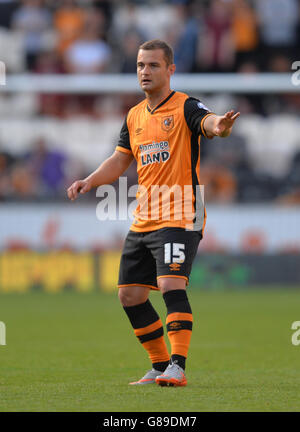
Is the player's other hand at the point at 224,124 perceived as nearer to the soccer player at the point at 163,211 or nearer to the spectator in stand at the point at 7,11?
the soccer player at the point at 163,211

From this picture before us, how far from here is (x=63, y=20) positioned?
18.8m

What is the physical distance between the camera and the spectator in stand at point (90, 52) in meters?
17.9

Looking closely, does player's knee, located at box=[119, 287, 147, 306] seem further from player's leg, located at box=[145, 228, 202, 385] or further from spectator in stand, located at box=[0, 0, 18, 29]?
spectator in stand, located at box=[0, 0, 18, 29]

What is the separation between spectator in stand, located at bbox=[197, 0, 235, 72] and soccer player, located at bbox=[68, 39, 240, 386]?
11583 mm

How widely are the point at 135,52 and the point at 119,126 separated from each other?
4.83 feet

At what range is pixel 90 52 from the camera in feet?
58.9

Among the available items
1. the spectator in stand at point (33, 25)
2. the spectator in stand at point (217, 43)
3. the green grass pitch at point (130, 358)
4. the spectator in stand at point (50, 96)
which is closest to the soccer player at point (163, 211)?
the green grass pitch at point (130, 358)

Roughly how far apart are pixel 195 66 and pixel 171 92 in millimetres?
11641

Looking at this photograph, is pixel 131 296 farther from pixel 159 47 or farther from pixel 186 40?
pixel 186 40

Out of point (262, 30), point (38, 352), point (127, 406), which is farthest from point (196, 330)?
point (262, 30)

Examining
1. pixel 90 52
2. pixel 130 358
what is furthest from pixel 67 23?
pixel 130 358

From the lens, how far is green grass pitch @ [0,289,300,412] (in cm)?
524
